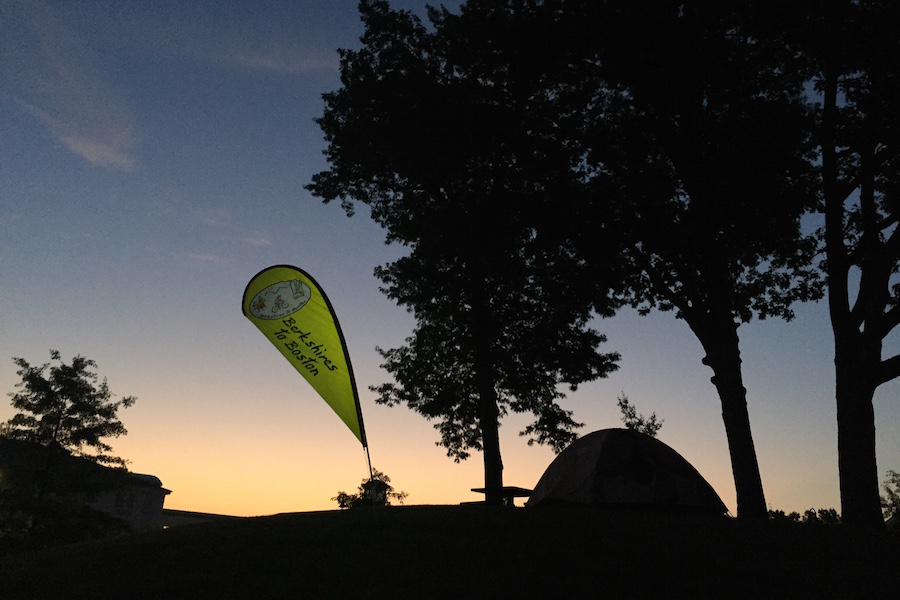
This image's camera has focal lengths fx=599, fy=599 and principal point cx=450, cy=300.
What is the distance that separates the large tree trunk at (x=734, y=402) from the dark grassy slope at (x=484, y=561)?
3900mm

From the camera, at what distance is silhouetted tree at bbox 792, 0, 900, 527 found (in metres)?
13.4

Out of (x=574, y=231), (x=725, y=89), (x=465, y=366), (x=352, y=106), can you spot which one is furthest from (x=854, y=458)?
(x=352, y=106)

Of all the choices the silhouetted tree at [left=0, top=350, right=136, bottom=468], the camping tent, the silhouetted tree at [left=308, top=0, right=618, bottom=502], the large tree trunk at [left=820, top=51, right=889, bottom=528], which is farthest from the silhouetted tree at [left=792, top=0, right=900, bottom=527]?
the silhouetted tree at [left=0, top=350, right=136, bottom=468]

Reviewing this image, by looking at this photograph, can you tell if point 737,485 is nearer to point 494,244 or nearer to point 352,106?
point 494,244

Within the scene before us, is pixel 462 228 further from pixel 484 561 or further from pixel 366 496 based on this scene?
pixel 366 496

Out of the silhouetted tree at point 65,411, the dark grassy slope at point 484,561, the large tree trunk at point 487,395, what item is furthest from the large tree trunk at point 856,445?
the silhouetted tree at point 65,411

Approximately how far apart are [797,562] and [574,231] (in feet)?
32.8

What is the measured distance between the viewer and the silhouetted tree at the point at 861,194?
13.4m

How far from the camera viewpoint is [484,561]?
314 inches

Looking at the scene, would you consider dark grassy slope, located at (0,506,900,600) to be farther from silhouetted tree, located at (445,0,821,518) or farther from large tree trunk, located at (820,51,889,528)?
silhouetted tree, located at (445,0,821,518)

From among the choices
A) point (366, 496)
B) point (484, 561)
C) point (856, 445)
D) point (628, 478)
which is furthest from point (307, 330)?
point (366, 496)

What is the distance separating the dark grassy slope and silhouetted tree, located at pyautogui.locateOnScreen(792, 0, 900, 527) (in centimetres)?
390

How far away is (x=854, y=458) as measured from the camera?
13383 millimetres

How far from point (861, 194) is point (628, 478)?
9.95 metres
